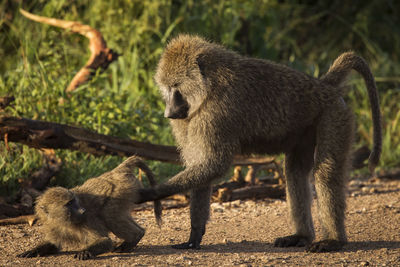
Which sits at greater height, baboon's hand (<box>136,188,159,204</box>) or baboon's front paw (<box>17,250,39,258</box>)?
baboon's hand (<box>136,188,159,204</box>)

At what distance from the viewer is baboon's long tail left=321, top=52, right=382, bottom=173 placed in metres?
4.65

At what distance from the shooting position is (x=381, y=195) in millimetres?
6426

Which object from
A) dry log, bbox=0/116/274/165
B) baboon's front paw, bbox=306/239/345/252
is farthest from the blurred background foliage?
baboon's front paw, bbox=306/239/345/252

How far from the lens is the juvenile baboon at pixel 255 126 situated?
413 centimetres

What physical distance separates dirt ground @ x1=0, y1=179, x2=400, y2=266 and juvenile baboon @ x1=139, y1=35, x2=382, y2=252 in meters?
0.24

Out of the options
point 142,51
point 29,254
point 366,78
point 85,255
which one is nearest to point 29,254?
point 29,254

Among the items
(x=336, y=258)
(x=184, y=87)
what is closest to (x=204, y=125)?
(x=184, y=87)

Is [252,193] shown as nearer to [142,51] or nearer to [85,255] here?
[85,255]

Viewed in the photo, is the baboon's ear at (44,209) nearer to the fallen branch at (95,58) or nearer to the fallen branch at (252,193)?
the fallen branch at (252,193)

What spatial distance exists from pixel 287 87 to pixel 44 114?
10.2ft

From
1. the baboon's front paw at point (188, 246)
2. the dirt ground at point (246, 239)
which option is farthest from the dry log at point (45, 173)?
the baboon's front paw at point (188, 246)

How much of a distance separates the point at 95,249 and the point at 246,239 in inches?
50.7

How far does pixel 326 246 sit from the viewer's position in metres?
4.26

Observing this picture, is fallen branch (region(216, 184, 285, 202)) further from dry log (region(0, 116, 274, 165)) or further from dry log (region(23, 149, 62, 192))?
dry log (region(23, 149, 62, 192))
